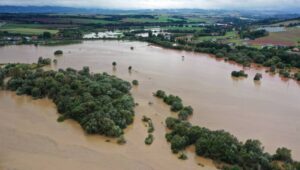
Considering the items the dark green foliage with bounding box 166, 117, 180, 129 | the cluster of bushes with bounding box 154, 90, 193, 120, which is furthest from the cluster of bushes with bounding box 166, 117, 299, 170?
the cluster of bushes with bounding box 154, 90, 193, 120

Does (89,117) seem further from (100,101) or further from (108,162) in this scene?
(108,162)

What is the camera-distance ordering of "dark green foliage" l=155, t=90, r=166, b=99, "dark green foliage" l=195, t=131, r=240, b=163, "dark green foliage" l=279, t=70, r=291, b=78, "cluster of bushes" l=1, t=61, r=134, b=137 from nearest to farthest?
1. "dark green foliage" l=195, t=131, r=240, b=163
2. "cluster of bushes" l=1, t=61, r=134, b=137
3. "dark green foliage" l=155, t=90, r=166, b=99
4. "dark green foliage" l=279, t=70, r=291, b=78

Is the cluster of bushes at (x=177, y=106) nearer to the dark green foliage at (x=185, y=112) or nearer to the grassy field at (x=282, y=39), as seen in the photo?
the dark green foliage at (x=185, y=112)

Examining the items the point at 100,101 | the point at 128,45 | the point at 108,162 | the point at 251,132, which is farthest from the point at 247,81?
the point at 128,45

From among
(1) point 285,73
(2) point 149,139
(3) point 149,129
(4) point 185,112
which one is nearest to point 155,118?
(4) point 185,112

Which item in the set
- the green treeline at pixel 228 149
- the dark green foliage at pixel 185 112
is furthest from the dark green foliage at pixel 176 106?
the green treeline at pixel 228 149

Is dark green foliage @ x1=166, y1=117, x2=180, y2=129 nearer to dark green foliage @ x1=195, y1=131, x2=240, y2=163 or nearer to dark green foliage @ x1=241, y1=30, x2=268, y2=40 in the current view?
dark green foliage @ x1=195, y1=131, x2=240, y2=163
